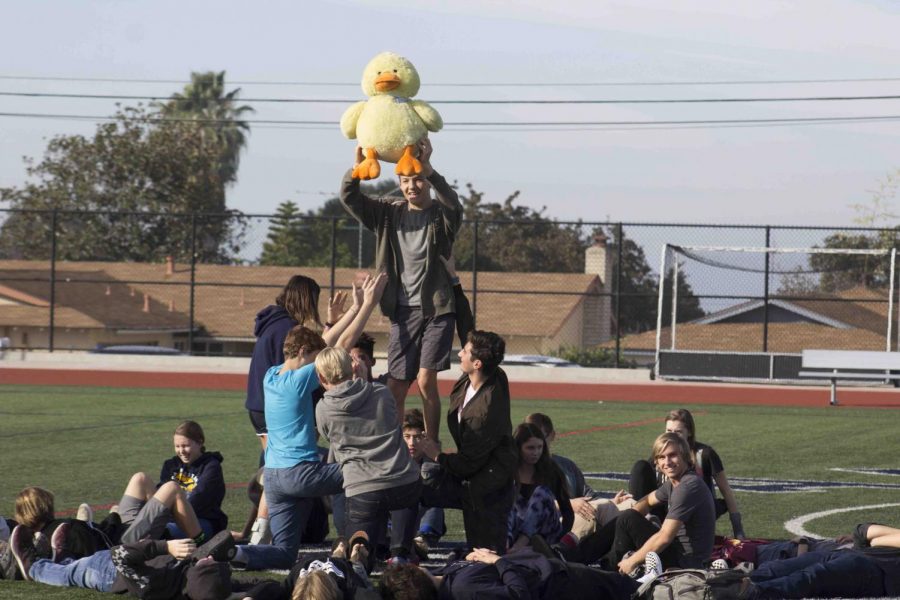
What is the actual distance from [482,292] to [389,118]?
2424 cm

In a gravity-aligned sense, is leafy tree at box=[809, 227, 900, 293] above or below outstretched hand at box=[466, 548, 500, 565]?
above

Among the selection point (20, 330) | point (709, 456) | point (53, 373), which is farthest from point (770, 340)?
point (709, 456)

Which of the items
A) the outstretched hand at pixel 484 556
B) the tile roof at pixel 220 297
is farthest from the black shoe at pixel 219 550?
the tile roof at pixel 220 297

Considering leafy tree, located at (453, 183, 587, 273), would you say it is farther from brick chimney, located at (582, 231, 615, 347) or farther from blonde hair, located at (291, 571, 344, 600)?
blonde hair, located at (291, 571, 344, 600)

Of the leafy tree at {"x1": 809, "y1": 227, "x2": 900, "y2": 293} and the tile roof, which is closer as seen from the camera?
the leafy tree at {"x1": 809, "y1": 227, "x2": 900, "y2": 293}

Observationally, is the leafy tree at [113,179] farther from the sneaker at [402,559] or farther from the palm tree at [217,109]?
the sneaker at [402,559]

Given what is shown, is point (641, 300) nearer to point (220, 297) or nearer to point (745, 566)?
point (220, 297)

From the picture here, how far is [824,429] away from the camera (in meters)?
18.1

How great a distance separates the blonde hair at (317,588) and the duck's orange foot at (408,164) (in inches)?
106

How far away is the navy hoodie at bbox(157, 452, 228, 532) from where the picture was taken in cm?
858

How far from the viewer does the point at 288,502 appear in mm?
8211

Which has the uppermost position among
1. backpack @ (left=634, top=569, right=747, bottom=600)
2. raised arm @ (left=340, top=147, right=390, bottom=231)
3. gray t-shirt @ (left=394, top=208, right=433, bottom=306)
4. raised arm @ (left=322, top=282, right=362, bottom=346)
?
raised arm @ (left=340, top=147, right=390, bottom=231)

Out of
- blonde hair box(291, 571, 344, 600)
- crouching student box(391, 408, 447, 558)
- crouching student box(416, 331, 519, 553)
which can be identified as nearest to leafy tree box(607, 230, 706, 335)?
crouching student box(391, 408, 447, 558)

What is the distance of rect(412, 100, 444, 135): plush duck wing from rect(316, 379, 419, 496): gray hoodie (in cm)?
170
